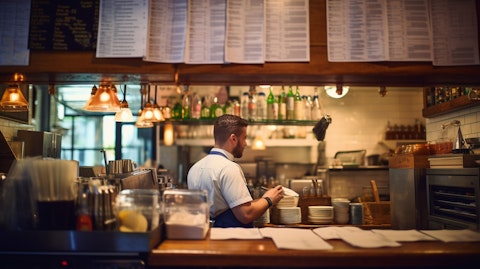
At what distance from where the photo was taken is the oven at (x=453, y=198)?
2.86 m

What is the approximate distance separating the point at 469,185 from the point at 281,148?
5.69m

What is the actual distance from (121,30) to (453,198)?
2.67 m

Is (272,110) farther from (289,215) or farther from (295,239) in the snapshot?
(295,239)

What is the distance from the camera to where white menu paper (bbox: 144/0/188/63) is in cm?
261

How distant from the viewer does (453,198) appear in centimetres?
317

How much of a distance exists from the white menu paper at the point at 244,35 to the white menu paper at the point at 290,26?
0.15 feet

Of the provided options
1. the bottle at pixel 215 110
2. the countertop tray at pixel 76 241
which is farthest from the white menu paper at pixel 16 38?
the bottle at pixel 215 110

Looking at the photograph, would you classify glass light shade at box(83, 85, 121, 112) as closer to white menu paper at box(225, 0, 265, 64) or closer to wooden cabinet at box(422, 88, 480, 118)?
white menu paper at box(225, 0, 265, 64)

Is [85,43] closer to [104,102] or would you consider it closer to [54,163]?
[54,163]

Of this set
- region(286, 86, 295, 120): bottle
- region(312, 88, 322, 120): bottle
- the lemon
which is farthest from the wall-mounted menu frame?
region(312, 88, 322, 120): bottle

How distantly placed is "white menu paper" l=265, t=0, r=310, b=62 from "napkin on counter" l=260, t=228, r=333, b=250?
1071 mm

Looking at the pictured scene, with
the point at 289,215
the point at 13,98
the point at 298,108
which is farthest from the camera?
the point at 298,108

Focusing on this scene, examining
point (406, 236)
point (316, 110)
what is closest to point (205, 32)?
point (406, 236)

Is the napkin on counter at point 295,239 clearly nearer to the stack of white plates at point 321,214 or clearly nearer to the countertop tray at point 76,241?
the countertop tray at point 76,241
